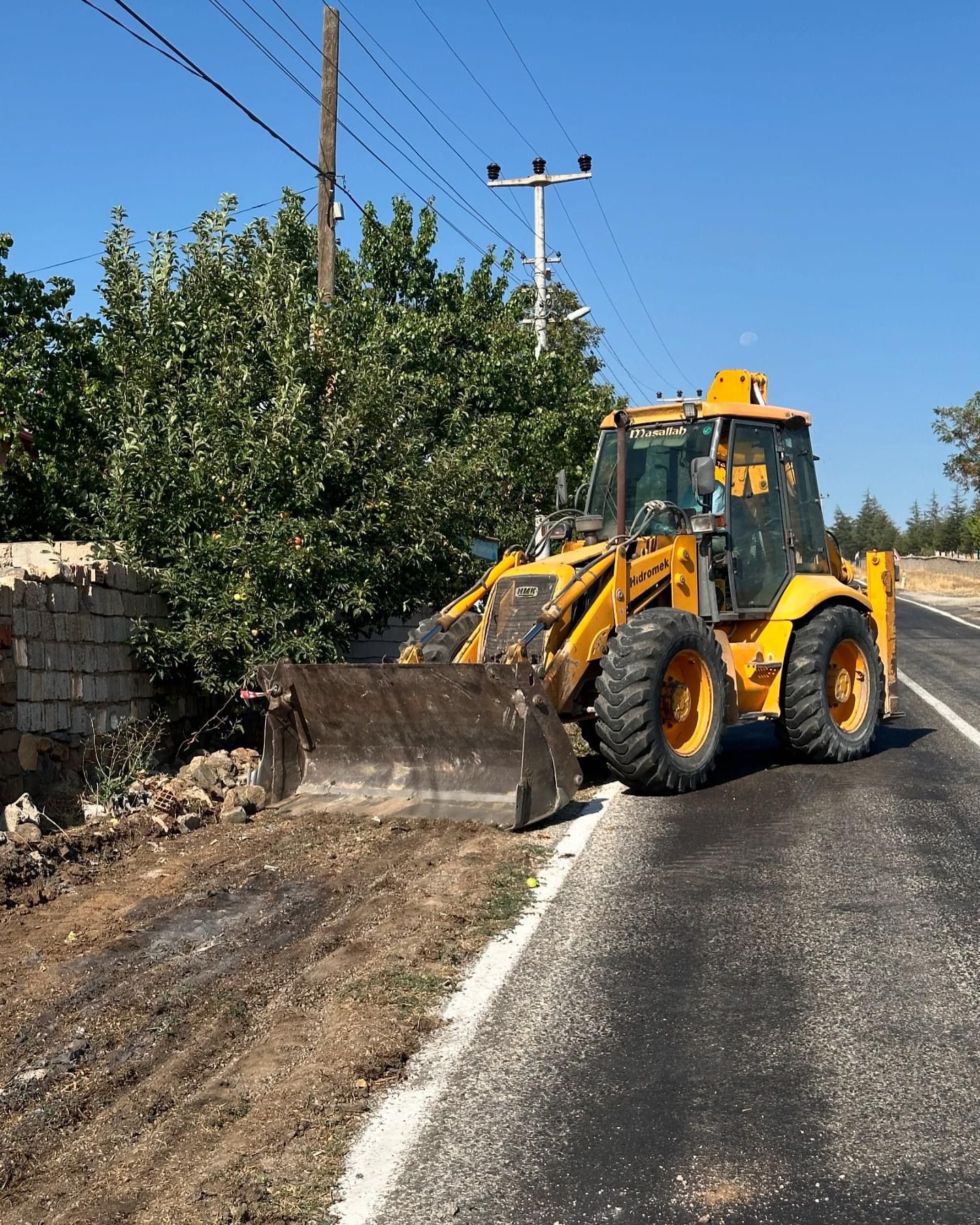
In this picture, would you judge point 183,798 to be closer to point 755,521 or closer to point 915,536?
point 755,521

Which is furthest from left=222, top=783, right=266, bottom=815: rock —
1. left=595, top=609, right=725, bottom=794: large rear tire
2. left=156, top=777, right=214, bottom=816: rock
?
left=595, top=609, right=725, bottom=794: large rear tire

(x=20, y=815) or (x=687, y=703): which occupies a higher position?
(x=687, y=703)

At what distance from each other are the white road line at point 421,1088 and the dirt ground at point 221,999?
0.07m

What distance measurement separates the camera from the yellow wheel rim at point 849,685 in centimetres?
1111

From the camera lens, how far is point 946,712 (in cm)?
1394

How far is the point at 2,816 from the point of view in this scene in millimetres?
9164

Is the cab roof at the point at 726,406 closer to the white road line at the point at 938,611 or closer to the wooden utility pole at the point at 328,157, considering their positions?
the wooden utility pole at the point at 328,157

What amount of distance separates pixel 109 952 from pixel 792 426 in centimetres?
748

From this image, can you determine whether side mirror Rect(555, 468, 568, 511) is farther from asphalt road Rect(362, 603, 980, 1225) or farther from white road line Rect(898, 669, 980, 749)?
white road line Rect(898, 669, 980, 749)

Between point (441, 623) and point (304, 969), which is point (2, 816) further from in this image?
point (304, 969)

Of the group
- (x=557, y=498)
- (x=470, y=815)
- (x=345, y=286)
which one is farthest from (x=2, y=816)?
(x=345, y=286)

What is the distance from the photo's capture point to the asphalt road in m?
3.68

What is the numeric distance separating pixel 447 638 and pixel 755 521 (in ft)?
9.14

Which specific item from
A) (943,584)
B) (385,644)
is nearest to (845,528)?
(943,584)
